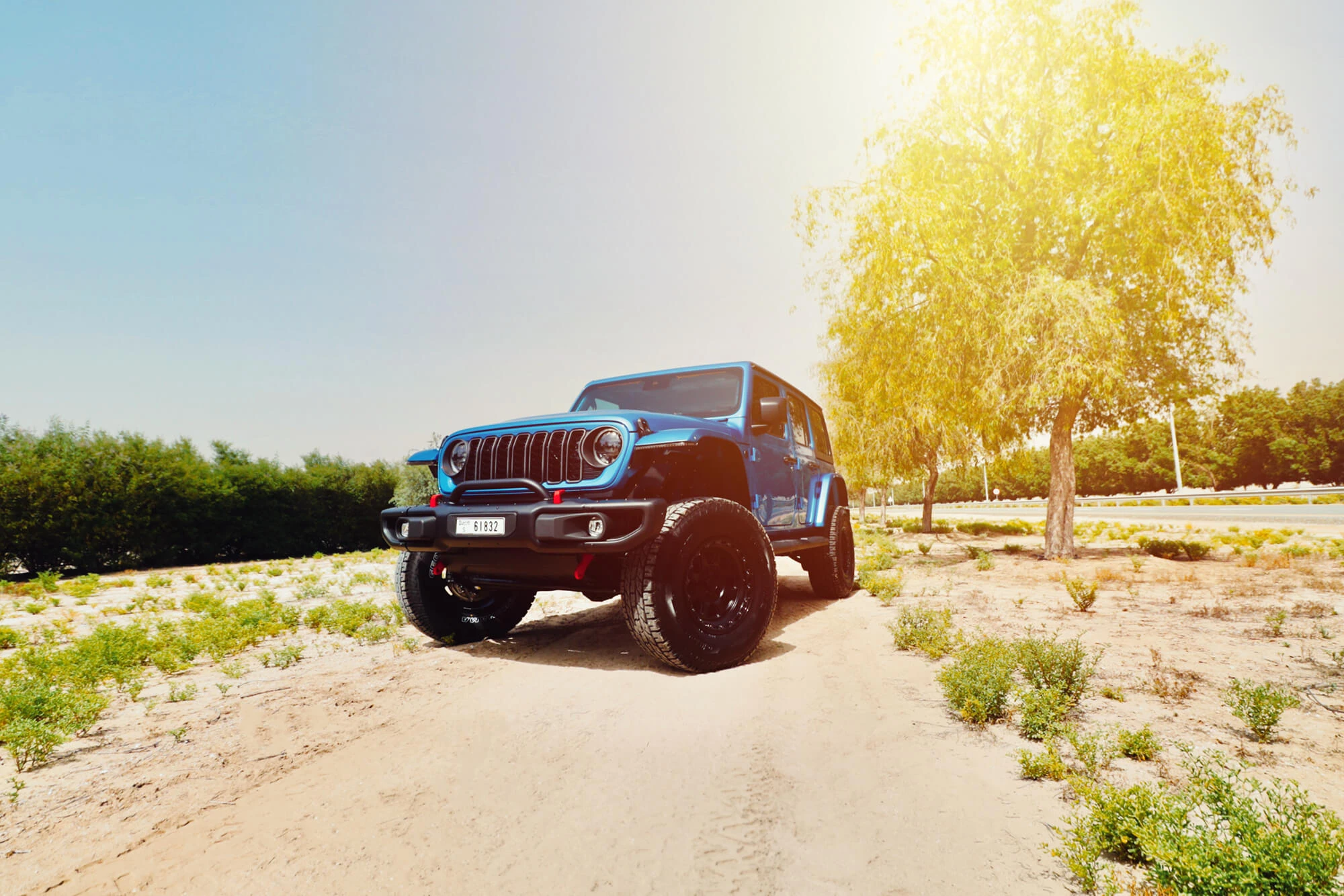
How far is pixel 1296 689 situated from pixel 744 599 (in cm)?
331

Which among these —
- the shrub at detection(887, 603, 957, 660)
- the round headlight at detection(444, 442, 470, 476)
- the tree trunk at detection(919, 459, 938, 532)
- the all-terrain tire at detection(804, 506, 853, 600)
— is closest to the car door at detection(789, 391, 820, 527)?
the all-terrain tire at detection(804, 506, 853, 600)

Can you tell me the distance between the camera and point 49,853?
2.34m

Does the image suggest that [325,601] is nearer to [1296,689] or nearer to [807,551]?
[807,551]

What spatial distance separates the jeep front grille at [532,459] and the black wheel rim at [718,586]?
99 centimetres

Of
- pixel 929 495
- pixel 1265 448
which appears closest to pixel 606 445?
pixel 929 495

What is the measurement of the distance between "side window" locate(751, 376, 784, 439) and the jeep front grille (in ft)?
6.73

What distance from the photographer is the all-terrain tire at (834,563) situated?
25.4 ft

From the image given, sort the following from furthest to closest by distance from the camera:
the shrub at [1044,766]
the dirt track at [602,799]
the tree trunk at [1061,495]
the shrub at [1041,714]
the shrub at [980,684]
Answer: the tree trunk at [1061,495], the shrub at [980,684], the shrub at [1041,714], the shrub at [1044,766], the dirt track at [602,799]

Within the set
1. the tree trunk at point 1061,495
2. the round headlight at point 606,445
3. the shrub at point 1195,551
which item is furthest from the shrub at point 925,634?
the shrub at point 1195,551

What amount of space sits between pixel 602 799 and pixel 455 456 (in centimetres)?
317

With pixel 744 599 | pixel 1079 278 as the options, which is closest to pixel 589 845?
Result: pixel 744 599

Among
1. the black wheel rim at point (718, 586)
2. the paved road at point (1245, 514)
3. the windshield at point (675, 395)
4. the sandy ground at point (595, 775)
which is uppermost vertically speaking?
the windshield at point (675, 395)

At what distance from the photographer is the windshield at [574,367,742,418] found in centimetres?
598

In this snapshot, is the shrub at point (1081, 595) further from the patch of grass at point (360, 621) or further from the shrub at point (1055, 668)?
the patch of grass at point (360, 621)
